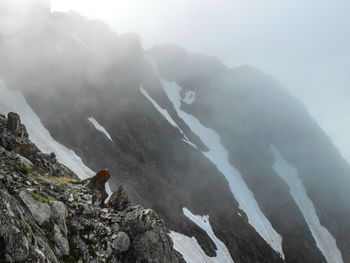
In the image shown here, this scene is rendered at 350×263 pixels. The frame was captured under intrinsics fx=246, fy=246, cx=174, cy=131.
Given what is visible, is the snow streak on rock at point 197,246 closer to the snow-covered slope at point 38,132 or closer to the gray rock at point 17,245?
the snow-covered slope at point 38,132

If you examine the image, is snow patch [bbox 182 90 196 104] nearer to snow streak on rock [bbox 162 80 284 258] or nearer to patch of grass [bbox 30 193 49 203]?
snow streak on rock [bbox 162 80 284 258]

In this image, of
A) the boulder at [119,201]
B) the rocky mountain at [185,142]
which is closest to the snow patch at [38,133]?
the rocky mountain at [185,142]

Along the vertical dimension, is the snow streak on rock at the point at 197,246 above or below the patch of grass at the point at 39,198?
above

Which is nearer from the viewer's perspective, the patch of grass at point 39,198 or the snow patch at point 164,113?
the patch of grass at point 39,198

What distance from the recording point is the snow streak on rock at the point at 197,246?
43844mm

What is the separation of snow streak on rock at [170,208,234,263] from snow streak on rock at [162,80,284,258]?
70.8ft

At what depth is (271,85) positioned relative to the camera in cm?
15825

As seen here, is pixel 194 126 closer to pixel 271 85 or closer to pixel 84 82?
pixel 84 82

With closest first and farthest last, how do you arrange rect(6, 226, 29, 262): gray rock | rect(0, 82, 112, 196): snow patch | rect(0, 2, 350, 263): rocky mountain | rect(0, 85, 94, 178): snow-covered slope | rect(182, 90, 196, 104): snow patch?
rect(6, 226, 29, 262): gray rock, rect(0, 82, 112, 196): snow patch, rect(0, 85, 94, 178): snow-covered slope, rect(0, 2, 350, 263): rocky mountain, rect(182, 90, 196, 104): snow patch

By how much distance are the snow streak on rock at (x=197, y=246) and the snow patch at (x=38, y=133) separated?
16.0 meters

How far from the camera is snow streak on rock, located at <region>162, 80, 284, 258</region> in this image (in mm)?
76125

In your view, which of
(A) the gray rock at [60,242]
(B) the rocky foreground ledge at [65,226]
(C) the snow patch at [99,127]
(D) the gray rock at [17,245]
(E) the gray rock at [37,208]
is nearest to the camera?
(D) the gray rock at [17,245]

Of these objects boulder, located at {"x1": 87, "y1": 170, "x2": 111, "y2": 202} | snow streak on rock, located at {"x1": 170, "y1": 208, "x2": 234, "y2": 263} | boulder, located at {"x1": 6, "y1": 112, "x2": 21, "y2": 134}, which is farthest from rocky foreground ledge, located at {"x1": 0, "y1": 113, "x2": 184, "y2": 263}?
snow streak on rock, located at {"x1": 170, "y1": 208, "x2": 234, "y2": 263}

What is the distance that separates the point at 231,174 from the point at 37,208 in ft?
290
